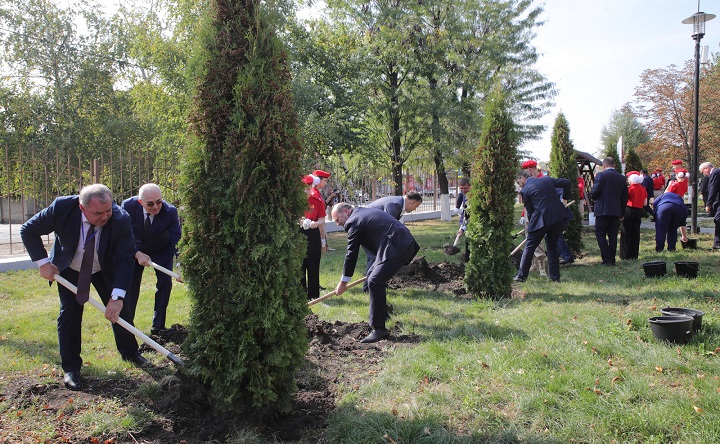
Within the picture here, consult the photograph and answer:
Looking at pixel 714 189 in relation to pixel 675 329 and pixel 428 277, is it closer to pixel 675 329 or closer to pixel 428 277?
pixel 428 277

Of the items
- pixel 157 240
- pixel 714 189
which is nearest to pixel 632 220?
pixel 714 189

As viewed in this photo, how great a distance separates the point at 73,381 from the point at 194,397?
4.24ft

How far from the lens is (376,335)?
531 cm

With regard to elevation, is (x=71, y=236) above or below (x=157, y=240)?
above

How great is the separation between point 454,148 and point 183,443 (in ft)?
57.5

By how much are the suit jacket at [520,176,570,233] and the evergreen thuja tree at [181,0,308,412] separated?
5.69 meters

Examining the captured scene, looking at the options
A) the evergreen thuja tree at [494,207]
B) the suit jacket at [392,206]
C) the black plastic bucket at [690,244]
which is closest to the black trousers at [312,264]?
the suit jacket at [392,206]

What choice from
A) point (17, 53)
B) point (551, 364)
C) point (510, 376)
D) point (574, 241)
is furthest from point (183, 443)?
point (17, 53)

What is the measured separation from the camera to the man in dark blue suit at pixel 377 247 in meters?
5.39

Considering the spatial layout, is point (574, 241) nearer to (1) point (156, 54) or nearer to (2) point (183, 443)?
(2) point (183, 443)

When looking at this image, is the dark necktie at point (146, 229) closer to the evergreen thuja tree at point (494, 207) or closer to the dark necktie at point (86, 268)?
the dark necktie at point (86, 268)

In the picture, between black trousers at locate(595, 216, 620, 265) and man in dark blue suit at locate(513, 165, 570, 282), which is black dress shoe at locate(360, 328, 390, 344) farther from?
black trousers at locate(595, 216, 620, 265)

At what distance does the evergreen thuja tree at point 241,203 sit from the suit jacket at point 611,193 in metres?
8.02

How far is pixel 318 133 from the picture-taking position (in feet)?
44.8
